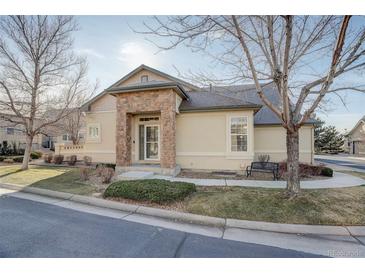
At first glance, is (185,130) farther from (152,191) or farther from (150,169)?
(152,191)

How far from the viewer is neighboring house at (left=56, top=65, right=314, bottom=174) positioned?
34.8ft

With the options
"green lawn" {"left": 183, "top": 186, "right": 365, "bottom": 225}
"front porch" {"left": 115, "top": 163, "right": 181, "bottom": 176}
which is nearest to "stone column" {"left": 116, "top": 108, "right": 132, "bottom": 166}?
"front porch" {"left": 115, "top": 163, "right": 181, "bottom": 176}

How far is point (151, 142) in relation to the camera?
12.4 meters

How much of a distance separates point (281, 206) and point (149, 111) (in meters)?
7.87

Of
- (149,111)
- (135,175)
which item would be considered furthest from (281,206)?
(149,111)

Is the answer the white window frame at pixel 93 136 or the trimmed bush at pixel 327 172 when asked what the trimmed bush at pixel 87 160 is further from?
the trimmed bush at pixel 327 172

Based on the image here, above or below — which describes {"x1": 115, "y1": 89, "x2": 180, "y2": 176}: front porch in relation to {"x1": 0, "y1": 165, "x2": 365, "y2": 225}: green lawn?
above

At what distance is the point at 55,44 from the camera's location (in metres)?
13.7

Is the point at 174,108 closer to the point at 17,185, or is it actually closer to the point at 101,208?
the point at 101,208

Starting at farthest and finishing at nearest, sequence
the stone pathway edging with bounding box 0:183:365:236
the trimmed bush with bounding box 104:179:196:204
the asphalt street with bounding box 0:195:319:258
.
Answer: the trimmed bush with bounding box 104:179:196:204 < the stone pathway edging with bounding box 0:183:365:236 < the asphalt street with bounding box 0:195:319:258

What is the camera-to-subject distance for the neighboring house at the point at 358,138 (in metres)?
36.2

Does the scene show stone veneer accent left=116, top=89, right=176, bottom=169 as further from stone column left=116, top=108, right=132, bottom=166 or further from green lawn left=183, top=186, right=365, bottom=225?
green lawn left=183, top=186, right=365, bottom=225

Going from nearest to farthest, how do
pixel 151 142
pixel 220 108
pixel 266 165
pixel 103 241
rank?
pixel 103 241, pixel 266 165, pixel 220 108, pixel 151 142

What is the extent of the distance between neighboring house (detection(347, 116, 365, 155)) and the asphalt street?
43961mm
